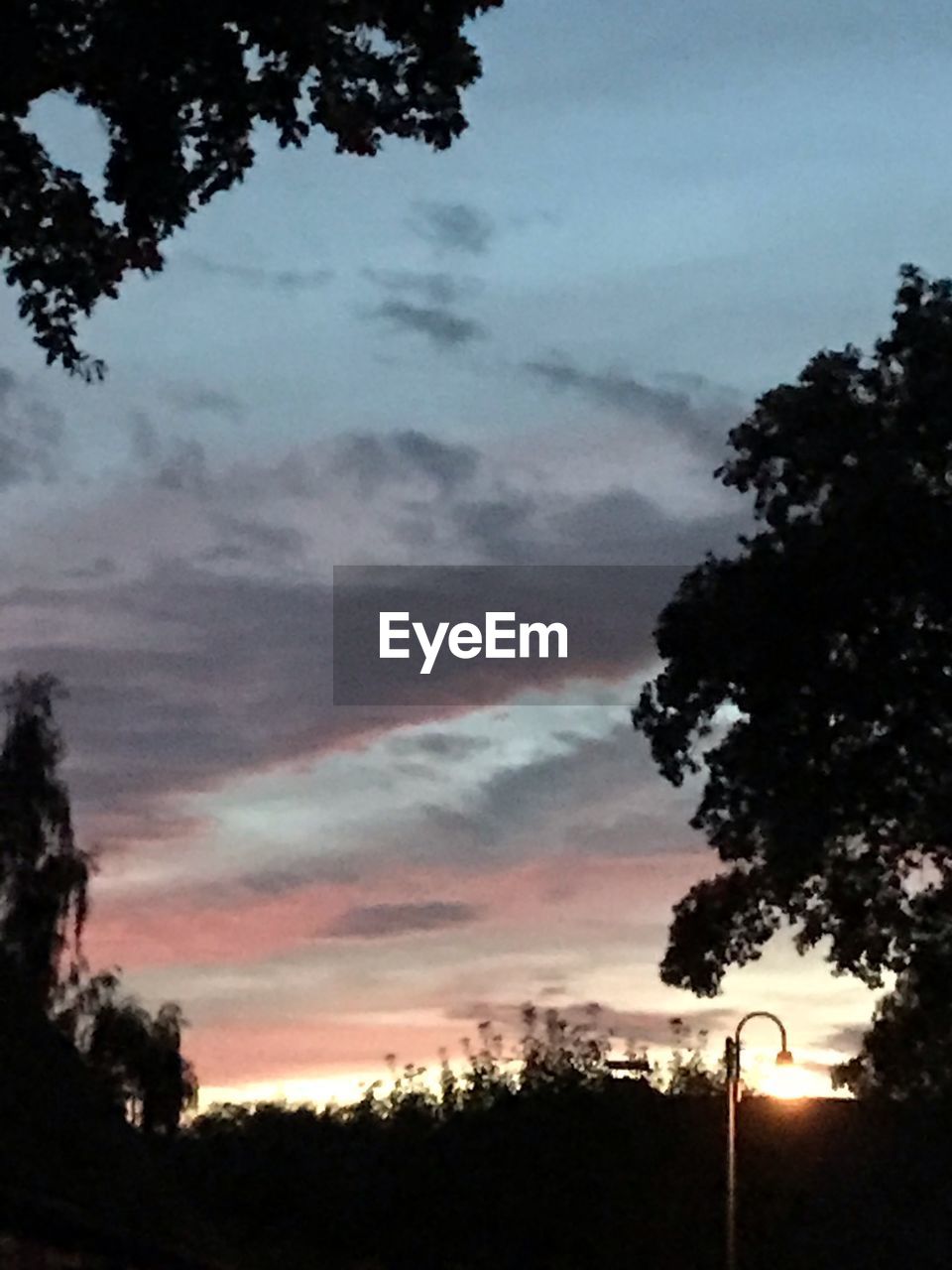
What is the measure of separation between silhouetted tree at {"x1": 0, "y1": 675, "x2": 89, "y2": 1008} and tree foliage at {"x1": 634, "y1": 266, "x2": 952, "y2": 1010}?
1174 centimetres

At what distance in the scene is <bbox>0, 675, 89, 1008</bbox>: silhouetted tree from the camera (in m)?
39.5

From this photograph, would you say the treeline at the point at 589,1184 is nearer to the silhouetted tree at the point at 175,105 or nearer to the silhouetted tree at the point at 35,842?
the silhouetted tree at the point at 35,842

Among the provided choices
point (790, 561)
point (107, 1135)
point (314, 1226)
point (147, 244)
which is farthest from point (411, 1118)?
point (147, 244)

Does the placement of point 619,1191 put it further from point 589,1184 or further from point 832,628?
point 832,628

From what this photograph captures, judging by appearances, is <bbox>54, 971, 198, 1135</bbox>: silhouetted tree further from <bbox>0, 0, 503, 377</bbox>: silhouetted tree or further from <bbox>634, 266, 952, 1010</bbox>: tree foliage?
<bbox>0, 0, 503, 377</bbox>: silhouetted tree

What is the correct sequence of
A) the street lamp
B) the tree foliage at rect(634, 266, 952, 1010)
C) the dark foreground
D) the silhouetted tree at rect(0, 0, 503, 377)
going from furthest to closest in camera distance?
the dark foreground
the tree foliage at rect(634, 266, 952, 1010)
the street lamp
the silhouetted tree at rect(0, 0, 503, 377)

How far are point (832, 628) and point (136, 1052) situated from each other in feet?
55.9

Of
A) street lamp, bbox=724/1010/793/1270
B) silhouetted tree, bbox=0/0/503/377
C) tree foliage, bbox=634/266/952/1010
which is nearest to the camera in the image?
silhouetted tree, bbox=0/0/503/377

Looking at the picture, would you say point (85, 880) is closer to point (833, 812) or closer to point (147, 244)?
point (833, 812)

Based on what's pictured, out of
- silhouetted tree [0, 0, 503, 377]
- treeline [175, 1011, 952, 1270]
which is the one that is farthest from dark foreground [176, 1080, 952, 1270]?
silhouetted tree [0, 0, 503, 377]

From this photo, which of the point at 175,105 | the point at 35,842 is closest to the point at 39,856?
the point at 35,842

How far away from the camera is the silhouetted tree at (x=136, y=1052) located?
41.2 meters

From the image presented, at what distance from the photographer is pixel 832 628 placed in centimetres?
3188

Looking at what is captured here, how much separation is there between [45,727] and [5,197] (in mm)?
25206
